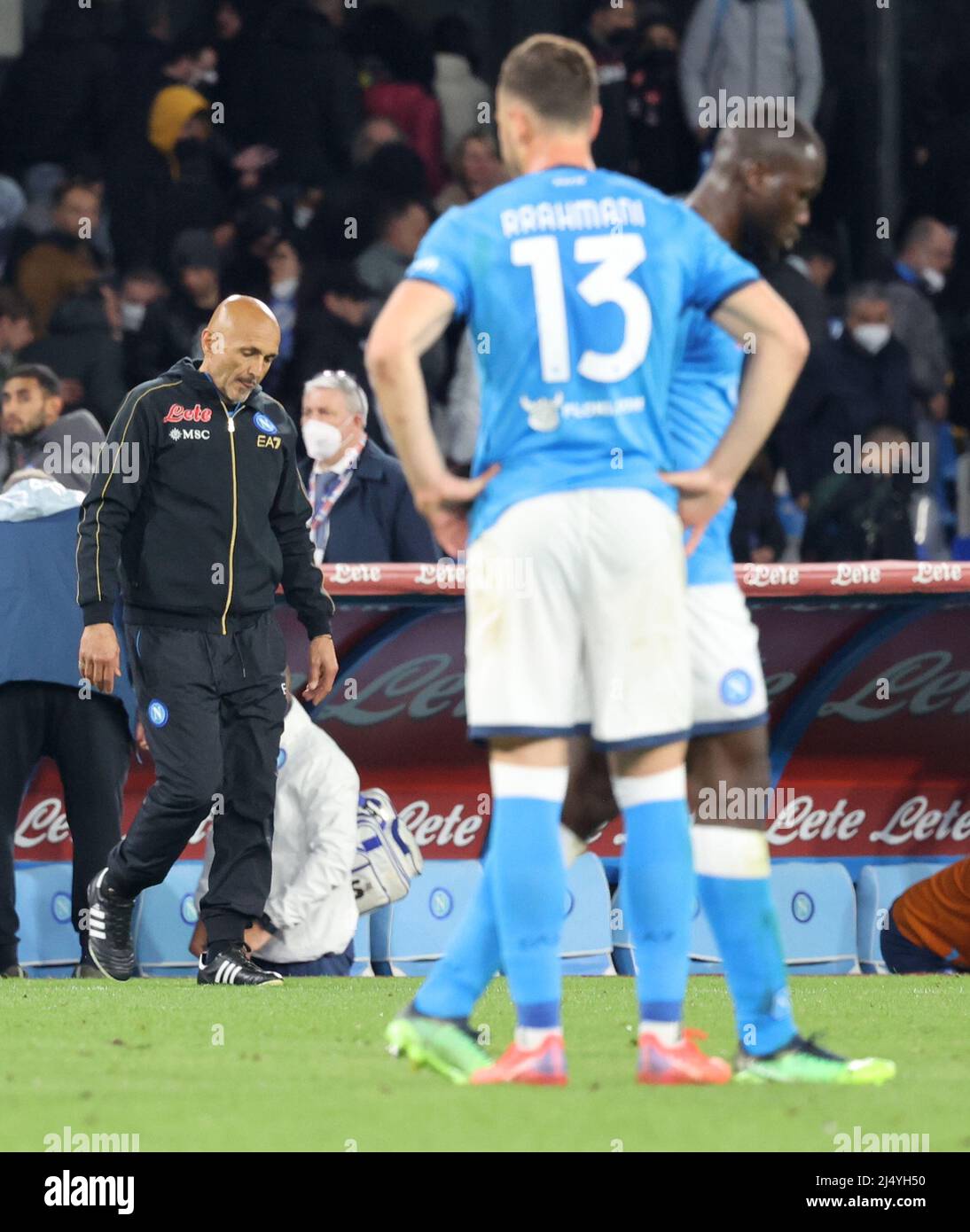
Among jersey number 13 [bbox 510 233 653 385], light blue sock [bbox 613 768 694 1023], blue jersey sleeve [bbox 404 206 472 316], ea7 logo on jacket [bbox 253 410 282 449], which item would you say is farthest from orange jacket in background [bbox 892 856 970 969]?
blue jersey sleeve [bbox 404 206 472 316]

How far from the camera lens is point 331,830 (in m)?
8.42

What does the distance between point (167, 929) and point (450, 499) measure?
431 cm

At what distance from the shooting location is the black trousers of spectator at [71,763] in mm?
8242

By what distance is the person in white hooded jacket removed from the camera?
831cm

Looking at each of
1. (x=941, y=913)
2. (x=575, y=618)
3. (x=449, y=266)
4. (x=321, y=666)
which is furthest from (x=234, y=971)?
(x=449, y=266)

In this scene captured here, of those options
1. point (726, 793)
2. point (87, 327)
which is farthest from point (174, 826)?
point (87, 327)

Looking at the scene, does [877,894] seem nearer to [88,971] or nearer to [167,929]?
[167,929]

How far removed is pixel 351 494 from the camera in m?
9.85

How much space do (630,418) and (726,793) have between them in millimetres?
818

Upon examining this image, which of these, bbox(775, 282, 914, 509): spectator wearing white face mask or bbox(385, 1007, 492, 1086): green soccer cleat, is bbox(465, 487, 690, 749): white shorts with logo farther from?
bbox(775, 282, 914, 509): spectator wearing white face mask

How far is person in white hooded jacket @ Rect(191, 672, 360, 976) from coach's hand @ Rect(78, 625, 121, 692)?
3.30 feet

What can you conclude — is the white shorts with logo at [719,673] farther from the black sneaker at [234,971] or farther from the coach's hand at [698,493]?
the black sneaker at [234,971]

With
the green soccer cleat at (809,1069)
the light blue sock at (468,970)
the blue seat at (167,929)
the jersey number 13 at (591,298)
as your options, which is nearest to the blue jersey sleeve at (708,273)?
the jersey number 13 at (591,298)

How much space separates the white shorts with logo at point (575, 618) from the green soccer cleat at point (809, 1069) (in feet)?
2.39
